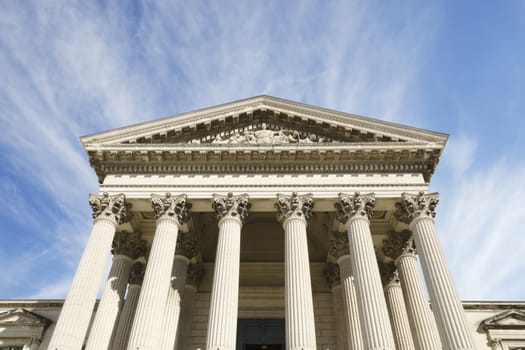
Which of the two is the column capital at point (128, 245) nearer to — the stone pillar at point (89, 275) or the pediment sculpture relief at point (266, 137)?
the stone pillar at point (89, 275)

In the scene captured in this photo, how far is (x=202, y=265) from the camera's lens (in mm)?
24172

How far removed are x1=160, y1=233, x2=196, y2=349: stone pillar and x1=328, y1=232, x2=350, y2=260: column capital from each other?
23.6ft

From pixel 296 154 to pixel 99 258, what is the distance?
32.1 ft

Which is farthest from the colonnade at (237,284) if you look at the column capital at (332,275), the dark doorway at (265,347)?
the dark doorway at (265,347)

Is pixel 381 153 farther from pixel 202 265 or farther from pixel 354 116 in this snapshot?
pixel 202 265

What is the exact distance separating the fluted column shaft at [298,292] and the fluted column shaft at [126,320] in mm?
8028

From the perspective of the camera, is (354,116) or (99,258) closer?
(99,258)

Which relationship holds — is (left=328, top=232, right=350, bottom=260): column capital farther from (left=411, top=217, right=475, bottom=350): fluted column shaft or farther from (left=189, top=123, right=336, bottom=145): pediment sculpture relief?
(left=189, top=123, right=336, bottom=145): pediment sculpture relief

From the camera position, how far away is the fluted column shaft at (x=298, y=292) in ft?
48.4

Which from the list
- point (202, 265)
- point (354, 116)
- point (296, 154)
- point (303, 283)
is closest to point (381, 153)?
point (354, 116)

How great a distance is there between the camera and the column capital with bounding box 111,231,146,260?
21203mm

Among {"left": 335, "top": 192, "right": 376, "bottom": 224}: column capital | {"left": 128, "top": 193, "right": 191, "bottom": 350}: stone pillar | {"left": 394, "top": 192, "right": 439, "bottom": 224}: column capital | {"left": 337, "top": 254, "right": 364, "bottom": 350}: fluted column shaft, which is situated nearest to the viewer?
{"left": 128, "top": 193, "right": 191, "bottom": 350}: stone pillar

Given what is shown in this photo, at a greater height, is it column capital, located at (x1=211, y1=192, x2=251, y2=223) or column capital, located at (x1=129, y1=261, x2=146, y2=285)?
column capital, located at (x1=211, y1=192, x2=251, y2=223)

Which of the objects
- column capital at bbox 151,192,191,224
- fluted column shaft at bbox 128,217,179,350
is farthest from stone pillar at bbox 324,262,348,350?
fluted column shaft at bbox 128,217,179,350
